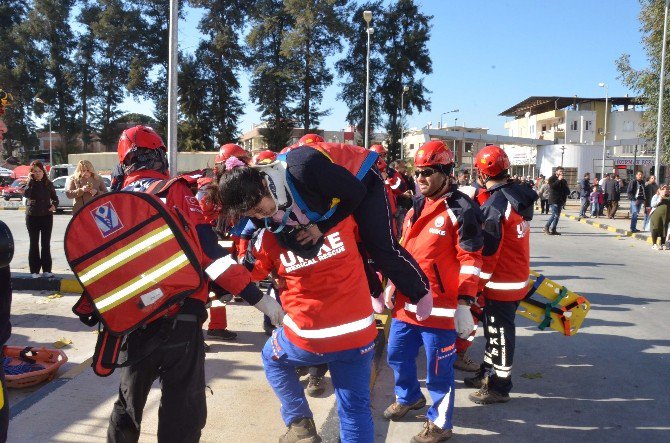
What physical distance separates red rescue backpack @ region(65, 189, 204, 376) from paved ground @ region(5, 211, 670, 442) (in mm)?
1598

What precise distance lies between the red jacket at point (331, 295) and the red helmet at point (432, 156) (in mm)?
1221

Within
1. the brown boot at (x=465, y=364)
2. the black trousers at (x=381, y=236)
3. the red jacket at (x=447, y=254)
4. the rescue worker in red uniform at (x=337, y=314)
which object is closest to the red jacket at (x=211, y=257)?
the rescue worker in red uniform at (x=337, y=314)

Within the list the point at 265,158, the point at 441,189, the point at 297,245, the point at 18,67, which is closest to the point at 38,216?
the point at 265,158

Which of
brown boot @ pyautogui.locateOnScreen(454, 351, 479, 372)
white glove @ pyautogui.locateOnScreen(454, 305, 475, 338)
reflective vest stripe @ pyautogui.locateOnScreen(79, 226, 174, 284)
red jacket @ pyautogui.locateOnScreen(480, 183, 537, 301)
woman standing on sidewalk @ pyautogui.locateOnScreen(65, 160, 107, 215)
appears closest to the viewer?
reflective vest stripe @ pyautogui.locateOnScreen(79, 226, 174, 284)

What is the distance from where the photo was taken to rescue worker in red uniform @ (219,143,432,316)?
234cm

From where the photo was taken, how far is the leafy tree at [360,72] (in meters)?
45.0

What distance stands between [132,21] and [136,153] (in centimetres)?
4372

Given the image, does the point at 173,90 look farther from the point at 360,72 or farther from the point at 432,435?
the point at 360,72

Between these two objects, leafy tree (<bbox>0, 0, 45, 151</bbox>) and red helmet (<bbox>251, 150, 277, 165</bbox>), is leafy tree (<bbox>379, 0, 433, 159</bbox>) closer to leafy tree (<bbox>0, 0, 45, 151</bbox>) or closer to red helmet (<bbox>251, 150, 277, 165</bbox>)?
leafy tree (<bbox>0, 0, 45, 151</bbox>)

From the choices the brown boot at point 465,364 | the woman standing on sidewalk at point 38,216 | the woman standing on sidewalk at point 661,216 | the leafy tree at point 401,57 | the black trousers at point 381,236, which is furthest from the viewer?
the leafy tree at point 401,57

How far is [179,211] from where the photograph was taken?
2590 millimetres

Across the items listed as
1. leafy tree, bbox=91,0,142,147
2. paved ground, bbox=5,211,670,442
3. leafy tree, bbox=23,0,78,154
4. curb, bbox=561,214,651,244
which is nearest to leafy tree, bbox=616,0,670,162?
curb, bbox=561,214,651,244

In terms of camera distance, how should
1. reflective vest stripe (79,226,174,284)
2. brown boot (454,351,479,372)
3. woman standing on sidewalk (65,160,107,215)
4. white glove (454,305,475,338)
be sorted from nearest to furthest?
reflective vest stripe (79,226,174,284) → white glove (454,305,475,338) → brown boot (454,351,479,372) → woman standing on sidewalk (65,160,107,215)

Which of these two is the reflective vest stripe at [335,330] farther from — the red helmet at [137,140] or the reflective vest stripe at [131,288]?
the red helmet at [137,140]
